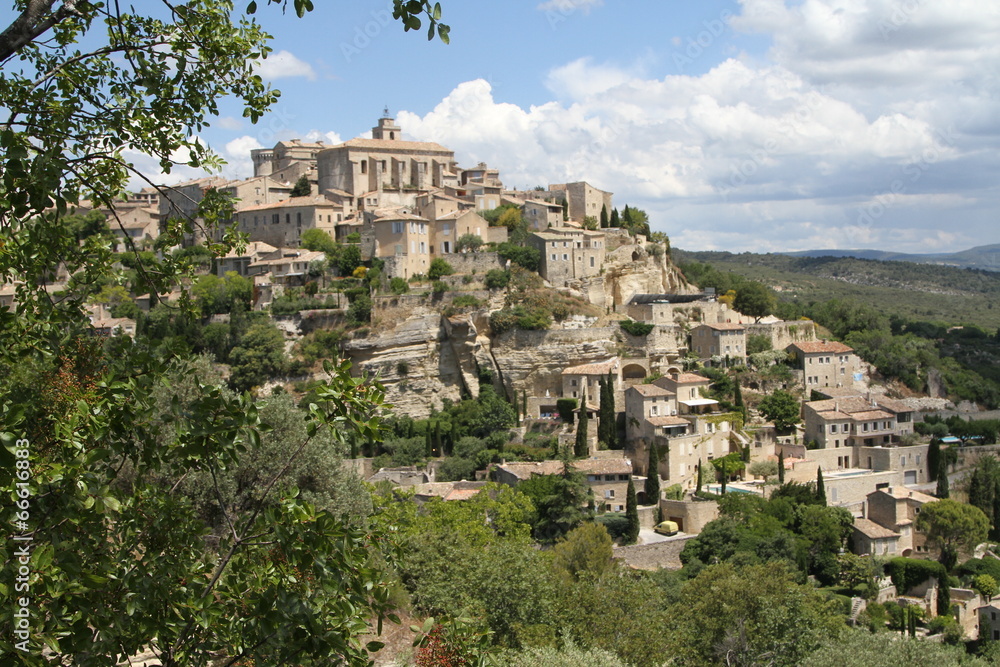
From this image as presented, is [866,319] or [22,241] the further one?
[866,319]

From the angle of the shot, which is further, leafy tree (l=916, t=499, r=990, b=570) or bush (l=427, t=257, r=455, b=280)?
bush (l=427, t=257, r=455, b=280)

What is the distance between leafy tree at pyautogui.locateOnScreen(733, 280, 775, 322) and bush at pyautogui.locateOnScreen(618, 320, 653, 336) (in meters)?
11.6

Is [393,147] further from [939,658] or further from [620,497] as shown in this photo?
[939,658]

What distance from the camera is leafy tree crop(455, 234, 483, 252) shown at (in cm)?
5009

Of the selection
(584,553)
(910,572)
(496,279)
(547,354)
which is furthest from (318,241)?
(910,572)

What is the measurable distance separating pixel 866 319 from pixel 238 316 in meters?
40.1

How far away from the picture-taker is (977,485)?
3962 centimetres

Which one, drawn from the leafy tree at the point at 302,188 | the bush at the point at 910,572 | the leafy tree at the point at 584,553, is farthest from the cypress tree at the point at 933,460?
the leafy tree at the point at 302,188

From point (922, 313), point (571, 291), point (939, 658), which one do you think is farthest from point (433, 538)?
point (922, 313)

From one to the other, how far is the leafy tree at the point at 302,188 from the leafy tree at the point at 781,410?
111ft

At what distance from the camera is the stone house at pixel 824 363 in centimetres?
4606

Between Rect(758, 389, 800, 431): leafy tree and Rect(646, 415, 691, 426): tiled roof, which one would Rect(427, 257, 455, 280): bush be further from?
Rect(758, 389, 800, 431): leafy tree

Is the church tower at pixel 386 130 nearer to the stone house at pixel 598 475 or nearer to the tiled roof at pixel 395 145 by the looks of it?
the tiled roof at pixel 395 145

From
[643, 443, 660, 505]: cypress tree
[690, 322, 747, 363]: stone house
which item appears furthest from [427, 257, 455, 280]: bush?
[643, 443, 660, 505]: cypress tree
